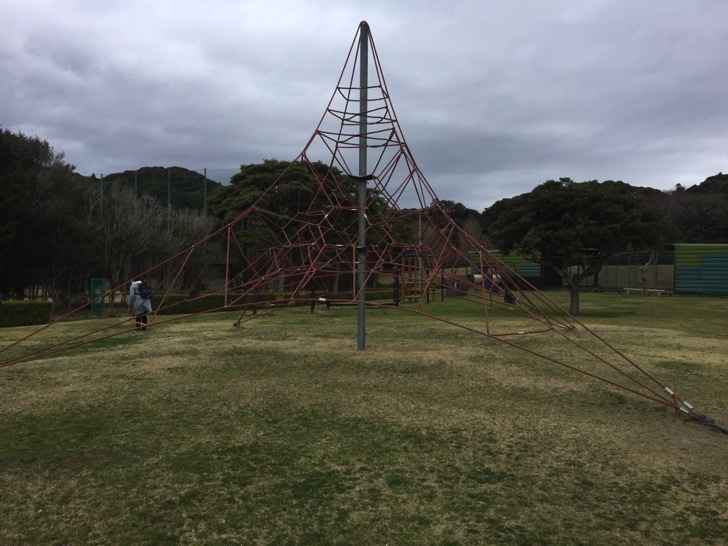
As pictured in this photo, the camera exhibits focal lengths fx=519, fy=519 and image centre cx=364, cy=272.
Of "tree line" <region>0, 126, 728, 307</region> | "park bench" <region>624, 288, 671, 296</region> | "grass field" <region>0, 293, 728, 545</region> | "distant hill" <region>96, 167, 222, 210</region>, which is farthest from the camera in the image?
"distant hill" <region>96, 167, 222, 210</region>

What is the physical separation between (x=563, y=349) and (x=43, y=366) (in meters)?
8.90

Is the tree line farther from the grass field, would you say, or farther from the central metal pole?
the grass field

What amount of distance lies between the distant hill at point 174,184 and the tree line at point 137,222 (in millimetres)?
8674

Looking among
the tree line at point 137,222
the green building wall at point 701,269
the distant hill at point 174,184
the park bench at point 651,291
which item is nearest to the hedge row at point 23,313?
the tree line at point 137,222

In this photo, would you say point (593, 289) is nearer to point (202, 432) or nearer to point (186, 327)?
point (186, 327)

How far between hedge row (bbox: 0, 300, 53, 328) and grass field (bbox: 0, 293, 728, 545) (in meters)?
7.42

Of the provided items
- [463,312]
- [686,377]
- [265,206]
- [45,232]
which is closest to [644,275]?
[463,312]

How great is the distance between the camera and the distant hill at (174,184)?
38.4 m

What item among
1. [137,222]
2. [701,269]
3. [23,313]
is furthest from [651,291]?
[23,313]

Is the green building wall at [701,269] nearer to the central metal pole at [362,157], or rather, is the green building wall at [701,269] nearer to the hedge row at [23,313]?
the central metal pole at [362,157]

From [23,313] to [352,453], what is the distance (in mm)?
13876

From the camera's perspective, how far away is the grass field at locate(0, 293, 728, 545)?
3.15 metres

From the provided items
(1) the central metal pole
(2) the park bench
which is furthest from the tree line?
(2) the park bench

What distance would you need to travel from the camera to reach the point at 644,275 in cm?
3033
